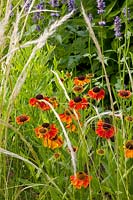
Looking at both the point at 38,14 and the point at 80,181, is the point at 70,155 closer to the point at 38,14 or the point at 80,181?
the point at 80,181

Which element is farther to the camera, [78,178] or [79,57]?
[79,57]

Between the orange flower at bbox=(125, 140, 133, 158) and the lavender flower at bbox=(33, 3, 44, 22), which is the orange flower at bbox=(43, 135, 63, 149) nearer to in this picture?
the orange flower at bbox=(125, 140, 133, 158)

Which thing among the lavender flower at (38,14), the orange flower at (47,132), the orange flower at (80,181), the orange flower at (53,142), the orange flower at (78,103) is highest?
the lavender flower at (38,14)

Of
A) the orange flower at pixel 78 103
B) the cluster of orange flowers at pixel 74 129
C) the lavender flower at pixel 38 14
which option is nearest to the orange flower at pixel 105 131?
the cluster of orange flowers at pixel 74 129

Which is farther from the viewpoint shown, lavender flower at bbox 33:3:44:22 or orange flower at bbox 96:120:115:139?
lavender flower at bbox 33:3:44:22

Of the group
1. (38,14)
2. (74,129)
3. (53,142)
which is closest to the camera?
(53,142)

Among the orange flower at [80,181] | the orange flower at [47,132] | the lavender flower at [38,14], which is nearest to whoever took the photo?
the orange flower at [80,181]

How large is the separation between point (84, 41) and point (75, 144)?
155 cm

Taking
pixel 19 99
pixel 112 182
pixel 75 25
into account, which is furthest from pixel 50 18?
pixel 112 182

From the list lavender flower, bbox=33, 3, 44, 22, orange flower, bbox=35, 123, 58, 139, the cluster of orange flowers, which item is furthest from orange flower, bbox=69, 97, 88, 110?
lavender flower, bbox=33, 3, 44, 22

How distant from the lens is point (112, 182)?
A: 1678 millimetres

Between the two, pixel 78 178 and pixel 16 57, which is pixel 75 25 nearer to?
pixel 16 57

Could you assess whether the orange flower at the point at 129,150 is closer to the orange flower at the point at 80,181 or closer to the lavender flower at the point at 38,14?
the orange flower at the point at 80,181

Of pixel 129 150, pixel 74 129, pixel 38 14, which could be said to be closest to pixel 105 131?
pixel 129 150
